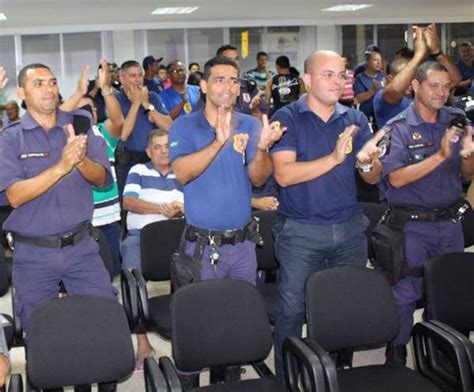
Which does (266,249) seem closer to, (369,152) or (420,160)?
(420,160)

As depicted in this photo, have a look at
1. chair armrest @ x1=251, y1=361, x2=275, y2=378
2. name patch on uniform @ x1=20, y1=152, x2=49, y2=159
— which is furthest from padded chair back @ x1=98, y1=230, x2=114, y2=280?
chair armrest @ x1=251, y1=361, x2=275, y2=378

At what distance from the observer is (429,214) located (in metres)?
3.51

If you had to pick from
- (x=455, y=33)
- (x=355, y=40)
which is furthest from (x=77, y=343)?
(x=455, y=33)

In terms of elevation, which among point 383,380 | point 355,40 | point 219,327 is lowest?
point 383,380

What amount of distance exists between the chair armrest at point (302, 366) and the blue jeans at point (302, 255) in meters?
0.44

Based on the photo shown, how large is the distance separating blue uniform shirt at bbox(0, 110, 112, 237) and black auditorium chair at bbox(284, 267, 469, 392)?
1087 millimetres

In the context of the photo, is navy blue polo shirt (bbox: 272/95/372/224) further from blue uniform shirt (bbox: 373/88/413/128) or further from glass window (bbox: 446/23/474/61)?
glass window (bbox: 446/23/474/61)

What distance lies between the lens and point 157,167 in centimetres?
416

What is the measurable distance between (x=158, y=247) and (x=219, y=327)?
3.42 feet

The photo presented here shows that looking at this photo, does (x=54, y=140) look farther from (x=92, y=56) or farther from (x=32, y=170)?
(x=92, y=56)

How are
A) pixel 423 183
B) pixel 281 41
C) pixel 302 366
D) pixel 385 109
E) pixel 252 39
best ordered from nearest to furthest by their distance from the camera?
pixel 302 366
pixel 423 183
pixel 385 109
pixel 252 39
pixel 281 41

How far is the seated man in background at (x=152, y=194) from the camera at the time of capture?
159 inches

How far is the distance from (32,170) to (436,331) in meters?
1.77

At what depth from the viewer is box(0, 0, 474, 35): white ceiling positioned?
11266 mm
